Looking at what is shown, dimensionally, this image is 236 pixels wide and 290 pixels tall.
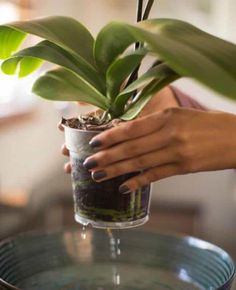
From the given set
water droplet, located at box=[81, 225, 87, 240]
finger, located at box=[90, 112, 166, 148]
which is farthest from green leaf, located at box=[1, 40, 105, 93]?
water droplet, located at box=[81, 225, 87, 240]

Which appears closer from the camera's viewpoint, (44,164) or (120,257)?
(120,257)

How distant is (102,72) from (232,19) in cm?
212

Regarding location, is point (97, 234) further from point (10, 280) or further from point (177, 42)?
point (177, 42)

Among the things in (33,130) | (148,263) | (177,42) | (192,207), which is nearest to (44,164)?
(192,207)

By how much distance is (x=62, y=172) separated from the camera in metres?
1.44

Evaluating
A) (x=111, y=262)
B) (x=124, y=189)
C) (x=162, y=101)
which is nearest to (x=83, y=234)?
(x=111, y=262)

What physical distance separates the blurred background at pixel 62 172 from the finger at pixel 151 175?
0.34 feet

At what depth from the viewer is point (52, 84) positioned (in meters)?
0.66

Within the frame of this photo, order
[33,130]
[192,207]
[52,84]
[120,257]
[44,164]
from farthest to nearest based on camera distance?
1. [33,130]
2. [44,164]
3. [192,207]
4. [120,257]
5. [52,84]

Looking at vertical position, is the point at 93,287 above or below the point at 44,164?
above

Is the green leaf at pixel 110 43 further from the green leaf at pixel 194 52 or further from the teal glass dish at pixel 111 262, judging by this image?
the teal glass dish at pixel 111 262

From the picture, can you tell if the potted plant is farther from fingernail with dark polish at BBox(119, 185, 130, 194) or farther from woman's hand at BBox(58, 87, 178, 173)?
woman's hand at BBox(58, 87, 178, 173)

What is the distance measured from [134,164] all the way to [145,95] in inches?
3.2

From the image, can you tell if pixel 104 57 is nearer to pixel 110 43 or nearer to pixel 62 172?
pixel 110 43
